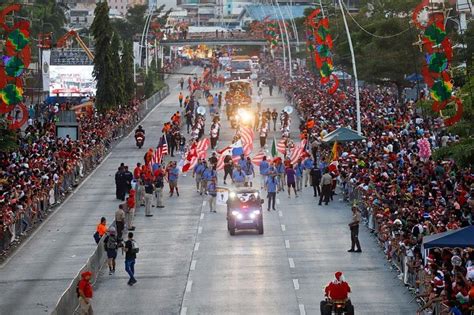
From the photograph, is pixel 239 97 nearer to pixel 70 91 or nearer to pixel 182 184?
pixel 70 91

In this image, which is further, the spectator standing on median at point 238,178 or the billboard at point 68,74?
the billboard at point 68,74

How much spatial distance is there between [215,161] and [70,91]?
4684cm

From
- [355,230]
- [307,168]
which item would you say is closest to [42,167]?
[307,168]

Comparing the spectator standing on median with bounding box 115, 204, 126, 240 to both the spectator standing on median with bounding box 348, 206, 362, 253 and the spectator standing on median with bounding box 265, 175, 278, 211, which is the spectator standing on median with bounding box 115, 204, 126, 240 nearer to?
the spectator standing on median with bounding box 348, 206, 362, 253

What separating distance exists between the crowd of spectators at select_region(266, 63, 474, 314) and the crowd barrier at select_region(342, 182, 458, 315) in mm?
26

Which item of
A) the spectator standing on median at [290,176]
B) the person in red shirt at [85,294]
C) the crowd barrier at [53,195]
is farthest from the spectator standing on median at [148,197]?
the person in red shirt at [85,294]

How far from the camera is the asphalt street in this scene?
107ft

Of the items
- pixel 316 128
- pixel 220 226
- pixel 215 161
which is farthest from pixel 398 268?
pixel 316 128

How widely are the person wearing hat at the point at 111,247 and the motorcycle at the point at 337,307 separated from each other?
8891 millimetres

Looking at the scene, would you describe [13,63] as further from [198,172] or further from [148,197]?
[148,197]

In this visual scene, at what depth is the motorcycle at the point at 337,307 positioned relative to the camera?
28.9 meters

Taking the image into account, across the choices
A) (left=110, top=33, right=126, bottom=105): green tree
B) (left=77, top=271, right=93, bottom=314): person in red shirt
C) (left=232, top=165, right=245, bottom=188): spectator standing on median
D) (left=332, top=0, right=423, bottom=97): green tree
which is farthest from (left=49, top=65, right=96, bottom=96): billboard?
(left=77, top=271, right=93, bottom=314): person in red shirt

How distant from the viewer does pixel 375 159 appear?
166ft

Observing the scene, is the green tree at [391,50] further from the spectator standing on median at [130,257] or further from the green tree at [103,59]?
the spectator standing on median at [130,257]
